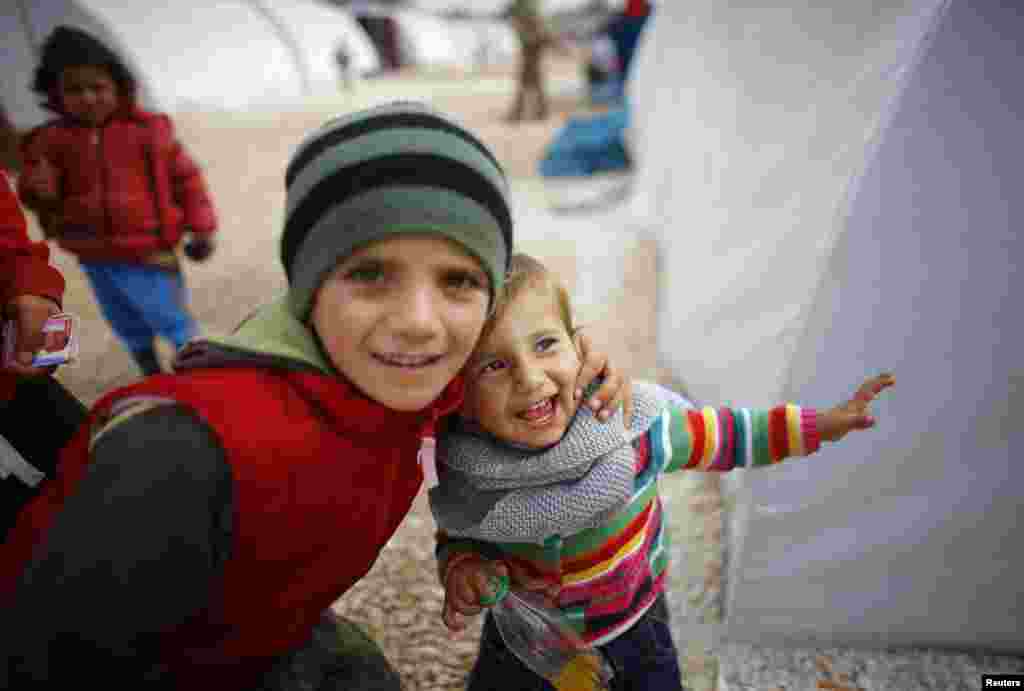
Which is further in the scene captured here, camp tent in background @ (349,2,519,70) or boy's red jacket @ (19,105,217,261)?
camp tent in background @ (349,2,519,70)

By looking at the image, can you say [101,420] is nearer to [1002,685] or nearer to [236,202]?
[1002,685]

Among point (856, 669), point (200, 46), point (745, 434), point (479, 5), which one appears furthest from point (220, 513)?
point (479, 5)

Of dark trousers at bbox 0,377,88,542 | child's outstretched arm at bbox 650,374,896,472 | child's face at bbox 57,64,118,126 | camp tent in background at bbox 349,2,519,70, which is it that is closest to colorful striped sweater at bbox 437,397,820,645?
child's outstretched arm at bbox 650,374,896,472

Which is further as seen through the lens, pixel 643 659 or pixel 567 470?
pixel 643 659

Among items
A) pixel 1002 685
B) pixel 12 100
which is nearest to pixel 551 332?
pixel 12 100

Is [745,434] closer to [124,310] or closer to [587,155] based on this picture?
[124,310]

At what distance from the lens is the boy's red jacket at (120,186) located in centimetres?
152

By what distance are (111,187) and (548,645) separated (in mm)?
1754

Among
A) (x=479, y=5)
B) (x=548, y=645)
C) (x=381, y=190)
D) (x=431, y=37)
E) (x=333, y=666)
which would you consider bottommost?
(x=431, y=37)

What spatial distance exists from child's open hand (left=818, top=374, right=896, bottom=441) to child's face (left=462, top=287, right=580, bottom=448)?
530mm

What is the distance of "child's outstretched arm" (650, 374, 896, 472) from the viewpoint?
3.88ft

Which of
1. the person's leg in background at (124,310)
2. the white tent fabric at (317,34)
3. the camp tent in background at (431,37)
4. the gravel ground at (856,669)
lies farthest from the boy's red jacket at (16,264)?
the camp tent in background at (431,37)

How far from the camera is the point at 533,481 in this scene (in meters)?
1.07

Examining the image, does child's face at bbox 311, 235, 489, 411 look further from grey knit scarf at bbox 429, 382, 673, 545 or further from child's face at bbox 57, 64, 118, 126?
child's face at bbox 57, 64, 118, 126
